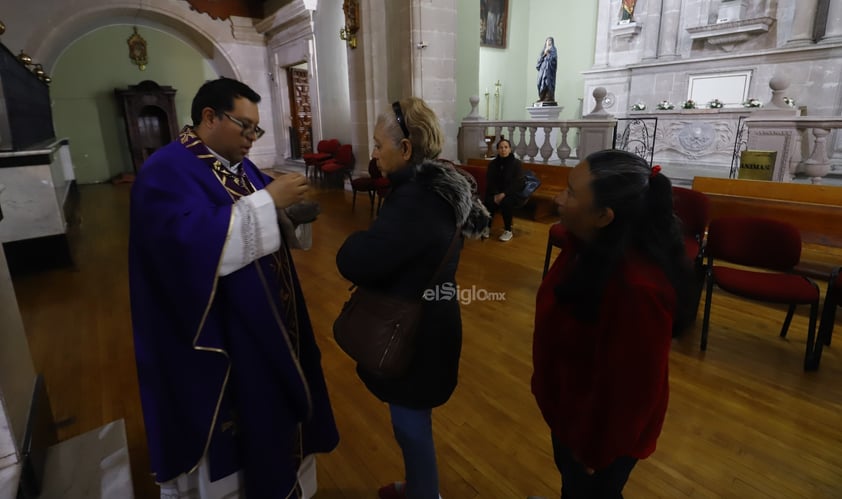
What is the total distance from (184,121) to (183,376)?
45.2 feet

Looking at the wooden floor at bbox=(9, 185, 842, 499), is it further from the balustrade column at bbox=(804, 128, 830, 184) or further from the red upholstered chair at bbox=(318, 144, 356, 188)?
the red upholstered chair at bbox=(318, 144, 356, 188)

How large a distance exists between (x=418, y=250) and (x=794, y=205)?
4421 mm

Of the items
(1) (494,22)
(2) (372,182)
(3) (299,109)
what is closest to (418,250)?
(2) (372,182)

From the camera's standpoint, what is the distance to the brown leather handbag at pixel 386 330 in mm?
1245

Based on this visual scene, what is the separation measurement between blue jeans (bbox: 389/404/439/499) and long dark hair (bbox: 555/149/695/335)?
685mm

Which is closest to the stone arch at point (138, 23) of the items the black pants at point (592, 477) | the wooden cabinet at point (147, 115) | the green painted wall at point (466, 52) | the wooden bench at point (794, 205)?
the wooden cabinet at point (147, 115)

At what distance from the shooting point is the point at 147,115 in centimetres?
1235

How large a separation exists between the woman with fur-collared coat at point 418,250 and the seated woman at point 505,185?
4.15m

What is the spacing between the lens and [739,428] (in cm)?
219

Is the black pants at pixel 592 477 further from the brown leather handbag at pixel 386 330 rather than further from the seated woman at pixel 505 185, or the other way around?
the seated woman at pixel 505 185

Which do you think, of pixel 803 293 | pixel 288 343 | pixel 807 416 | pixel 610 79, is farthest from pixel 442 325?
pixel 610 79

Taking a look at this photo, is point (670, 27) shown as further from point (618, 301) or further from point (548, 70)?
point (618, 301)

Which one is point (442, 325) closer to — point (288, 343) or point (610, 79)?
A: point (288, 343)

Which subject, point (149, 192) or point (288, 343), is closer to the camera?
point (149, 192)
